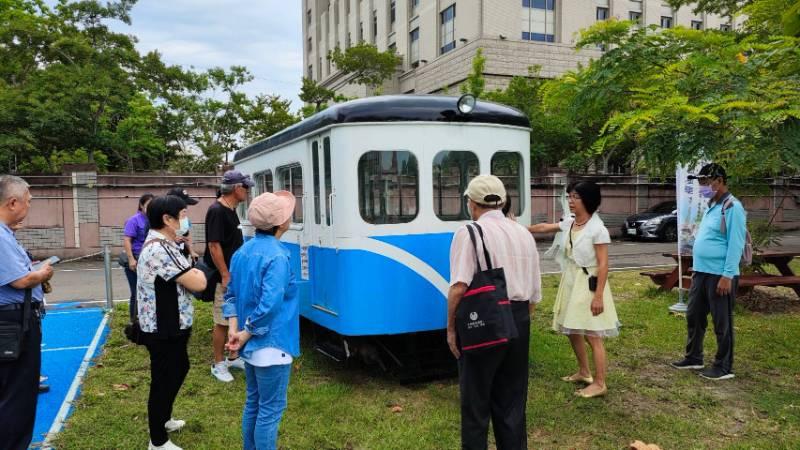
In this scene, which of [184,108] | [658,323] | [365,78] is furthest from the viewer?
[365,78]

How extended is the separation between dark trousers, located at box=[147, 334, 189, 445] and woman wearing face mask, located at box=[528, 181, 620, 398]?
10.0 ft

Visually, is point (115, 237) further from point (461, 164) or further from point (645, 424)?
point (645, 424)

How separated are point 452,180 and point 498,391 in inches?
89.6

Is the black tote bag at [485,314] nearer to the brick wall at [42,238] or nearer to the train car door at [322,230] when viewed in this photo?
the train car door at [322,230]

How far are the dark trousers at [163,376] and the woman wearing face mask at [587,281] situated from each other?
3.05 meters

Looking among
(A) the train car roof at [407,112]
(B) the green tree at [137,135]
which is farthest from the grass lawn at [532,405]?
(B) the green tree at [137,135]

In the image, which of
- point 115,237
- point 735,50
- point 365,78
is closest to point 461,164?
point 735,50

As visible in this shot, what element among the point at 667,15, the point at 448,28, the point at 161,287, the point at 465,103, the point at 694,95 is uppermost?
the point at 667,15

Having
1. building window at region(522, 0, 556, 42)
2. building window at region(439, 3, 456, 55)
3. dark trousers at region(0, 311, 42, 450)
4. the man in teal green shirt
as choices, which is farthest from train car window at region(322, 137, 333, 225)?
building window at region(439, 3, 456, 55)

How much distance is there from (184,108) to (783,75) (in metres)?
26.8

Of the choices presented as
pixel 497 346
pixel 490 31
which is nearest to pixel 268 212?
pixel 497 346

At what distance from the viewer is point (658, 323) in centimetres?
760

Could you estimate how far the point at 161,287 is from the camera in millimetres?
3773

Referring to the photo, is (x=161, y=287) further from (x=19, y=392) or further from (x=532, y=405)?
(x=532, y=405)
